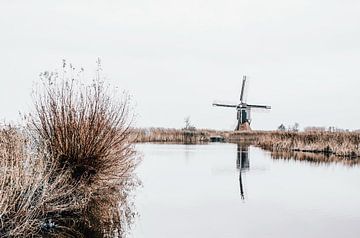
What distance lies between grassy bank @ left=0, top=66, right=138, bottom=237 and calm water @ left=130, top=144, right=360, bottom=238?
765mm

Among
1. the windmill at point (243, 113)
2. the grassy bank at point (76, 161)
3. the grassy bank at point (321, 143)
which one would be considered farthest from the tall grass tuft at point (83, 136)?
the windmill at point (243, 113)

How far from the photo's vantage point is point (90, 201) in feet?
36.9

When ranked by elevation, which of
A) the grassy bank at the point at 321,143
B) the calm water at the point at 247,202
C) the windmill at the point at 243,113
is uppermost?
the windmill at the point at 243,113

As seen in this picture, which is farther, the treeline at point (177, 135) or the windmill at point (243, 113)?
the windmill at point (243, 113)

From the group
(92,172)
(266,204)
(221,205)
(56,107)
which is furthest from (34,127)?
(266,204)

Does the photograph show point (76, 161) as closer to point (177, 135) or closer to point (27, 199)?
point (27, 199)

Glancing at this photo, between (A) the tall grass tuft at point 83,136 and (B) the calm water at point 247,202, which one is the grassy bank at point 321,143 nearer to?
(B) the calm water at point 247,202

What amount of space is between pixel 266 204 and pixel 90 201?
13.3 feet

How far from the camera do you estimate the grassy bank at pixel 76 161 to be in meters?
8.63

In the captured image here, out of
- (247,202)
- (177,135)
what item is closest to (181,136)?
(177,135)

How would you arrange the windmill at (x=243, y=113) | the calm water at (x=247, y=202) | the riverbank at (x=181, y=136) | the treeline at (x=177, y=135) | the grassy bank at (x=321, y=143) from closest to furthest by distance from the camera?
the calm water at (x=247, y=202) → the grassy bank at (x=321, y=143) → the treeline at (x=177, y=135) → the riverbank at (x=181, y=136) → the windmill at (x=243, y=113)

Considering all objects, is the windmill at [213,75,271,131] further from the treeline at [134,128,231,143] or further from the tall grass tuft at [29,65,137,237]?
the tall grass tuft at [29,65,137,237]

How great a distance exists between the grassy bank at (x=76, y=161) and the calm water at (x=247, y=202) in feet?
2.51

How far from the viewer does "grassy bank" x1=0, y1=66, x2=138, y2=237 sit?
28.3 feet
